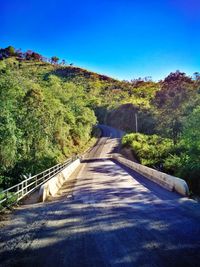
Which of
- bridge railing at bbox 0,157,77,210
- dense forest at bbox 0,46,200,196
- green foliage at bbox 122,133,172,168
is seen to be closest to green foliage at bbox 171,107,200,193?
dense forest at bbox 0,46,200,196

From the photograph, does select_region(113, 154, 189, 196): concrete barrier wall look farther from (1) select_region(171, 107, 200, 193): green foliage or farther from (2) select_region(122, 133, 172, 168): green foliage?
(2) select_region(122, 133, 172, 168): green foliage

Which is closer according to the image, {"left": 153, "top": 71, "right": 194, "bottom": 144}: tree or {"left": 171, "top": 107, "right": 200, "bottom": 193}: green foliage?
{"left": 171, "top": 107, "right": 200, "bottom": 193}: green foliage

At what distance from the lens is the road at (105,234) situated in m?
5.70

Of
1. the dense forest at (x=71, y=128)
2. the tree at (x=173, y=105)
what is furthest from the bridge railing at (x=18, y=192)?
the tree at (x=173, y=105)

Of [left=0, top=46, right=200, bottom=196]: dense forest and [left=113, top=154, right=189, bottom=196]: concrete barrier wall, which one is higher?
[left=0, top=46, right=200, bottom=196]: dense forest

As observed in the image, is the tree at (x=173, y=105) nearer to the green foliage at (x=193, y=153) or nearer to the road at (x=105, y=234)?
the green foliage at (x=193, y=153)

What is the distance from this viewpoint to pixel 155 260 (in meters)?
5.46

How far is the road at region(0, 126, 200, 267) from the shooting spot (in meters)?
5.70

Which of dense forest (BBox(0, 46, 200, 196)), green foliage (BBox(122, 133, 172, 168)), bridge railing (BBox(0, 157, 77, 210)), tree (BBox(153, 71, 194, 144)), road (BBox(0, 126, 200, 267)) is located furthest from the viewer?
green foliage (BBox(122, 133, 172, 168))

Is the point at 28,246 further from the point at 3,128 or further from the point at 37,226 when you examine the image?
the point at 3,128

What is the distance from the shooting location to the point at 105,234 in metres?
7.32

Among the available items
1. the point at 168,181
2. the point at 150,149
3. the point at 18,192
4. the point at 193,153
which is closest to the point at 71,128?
the point at 150,149

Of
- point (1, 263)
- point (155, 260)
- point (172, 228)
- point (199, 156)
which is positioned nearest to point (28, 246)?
point (1, 263)

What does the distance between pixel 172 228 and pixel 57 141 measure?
135 feet
